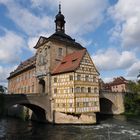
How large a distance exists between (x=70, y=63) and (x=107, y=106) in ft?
61.3

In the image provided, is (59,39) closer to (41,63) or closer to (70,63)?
(41,63)

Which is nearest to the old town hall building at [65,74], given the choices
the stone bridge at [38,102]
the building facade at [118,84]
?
the stone bridge at [38,102]

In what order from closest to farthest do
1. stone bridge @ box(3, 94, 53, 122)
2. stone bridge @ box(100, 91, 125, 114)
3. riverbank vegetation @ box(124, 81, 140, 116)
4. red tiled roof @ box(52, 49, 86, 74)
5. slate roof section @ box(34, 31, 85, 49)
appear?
1. stone bridge @ box(3, 94, 53, 122)
2. red tiled roof @ box(52, 49, 86, 74)
3. slate roof section @ box(34, 31, 85, 49)
4. riverbank vegetation @ box(124, 81, 140, 116)
5. stone bridge @ box(100, 91, 125, 114)

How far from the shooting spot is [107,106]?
48750mm

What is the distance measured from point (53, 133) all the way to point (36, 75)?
53.0ft

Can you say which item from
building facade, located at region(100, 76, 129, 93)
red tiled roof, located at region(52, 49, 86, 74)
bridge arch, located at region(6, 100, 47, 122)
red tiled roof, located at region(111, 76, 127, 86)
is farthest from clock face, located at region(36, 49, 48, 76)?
→ red tiled roof, located at region(111, 76, 127, 86)

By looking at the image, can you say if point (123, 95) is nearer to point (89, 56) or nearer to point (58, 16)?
point (89, 56)

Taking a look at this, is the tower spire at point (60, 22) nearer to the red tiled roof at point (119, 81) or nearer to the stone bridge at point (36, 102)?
the stone bridge at point (36, 102)

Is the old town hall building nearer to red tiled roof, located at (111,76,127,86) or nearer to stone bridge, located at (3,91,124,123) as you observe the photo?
stone bridge, located at (3,91,124,123)

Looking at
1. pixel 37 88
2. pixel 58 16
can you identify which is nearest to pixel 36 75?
pixel 37 88

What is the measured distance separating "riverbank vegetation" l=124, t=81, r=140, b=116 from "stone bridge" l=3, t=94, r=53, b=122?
18.7 metres

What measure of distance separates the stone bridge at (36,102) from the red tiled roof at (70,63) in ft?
15.9

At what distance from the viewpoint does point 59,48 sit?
37.6 metres

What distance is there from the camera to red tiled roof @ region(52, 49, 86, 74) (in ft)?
108
